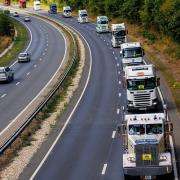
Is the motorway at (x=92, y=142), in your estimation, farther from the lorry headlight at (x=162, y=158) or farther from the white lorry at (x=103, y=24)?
the white lorry at (x=103, y=24)

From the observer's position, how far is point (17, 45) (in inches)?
4419

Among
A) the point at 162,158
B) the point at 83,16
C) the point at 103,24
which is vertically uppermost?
the point at 162,158

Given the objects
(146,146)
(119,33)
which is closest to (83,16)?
(119,33)

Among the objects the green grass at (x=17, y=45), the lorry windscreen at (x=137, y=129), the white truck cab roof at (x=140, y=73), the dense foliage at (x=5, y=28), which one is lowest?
the green grass at (x=17, y=45)

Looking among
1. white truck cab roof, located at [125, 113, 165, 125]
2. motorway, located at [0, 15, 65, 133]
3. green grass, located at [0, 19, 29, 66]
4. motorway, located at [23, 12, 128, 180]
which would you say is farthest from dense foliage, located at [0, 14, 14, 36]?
white truck cab roof, located at [125, 113, 165, 125]

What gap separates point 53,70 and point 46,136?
119 feet

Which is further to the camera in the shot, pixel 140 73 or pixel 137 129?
pixel 140 73

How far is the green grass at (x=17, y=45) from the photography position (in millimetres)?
91569

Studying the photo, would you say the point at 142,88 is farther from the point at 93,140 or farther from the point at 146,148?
the point at 146,148

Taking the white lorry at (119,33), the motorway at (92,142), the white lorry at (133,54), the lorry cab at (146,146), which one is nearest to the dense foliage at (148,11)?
the white lorry at (119,33)

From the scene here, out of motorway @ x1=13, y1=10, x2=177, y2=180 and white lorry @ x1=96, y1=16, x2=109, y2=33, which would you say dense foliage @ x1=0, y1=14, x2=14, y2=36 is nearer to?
white lorry @ x1=96, y1=16, x2=109, y2=33

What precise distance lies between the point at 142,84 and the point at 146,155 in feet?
56.0

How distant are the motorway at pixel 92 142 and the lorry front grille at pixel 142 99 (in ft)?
5.00

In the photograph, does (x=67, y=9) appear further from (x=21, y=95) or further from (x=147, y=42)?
(x=21, y=95)
